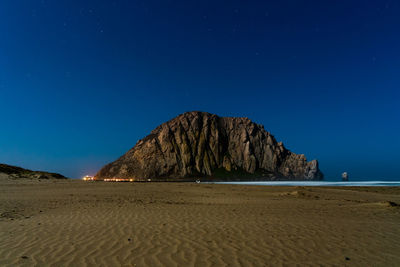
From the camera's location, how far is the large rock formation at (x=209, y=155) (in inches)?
5581

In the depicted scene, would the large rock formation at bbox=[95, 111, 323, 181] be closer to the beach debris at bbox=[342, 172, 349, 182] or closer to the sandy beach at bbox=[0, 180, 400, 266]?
the beach debris at bbox=[342, 172, 349, 182]

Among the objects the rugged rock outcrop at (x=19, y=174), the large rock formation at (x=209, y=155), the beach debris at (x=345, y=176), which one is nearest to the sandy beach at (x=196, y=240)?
the rugged rock outcrop at (x=19, y=174)

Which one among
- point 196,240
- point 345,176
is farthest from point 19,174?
point 345,176

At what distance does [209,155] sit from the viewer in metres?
154

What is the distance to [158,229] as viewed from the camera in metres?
9.66

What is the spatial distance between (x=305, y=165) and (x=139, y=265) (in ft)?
576

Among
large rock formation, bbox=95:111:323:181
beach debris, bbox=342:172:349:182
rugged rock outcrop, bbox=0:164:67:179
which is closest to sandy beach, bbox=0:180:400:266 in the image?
rugged rock outcrop, bbox=0:164:67:179

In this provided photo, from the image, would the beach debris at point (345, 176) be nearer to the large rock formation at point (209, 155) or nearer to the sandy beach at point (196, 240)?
the large rock formation at point (209, 155)

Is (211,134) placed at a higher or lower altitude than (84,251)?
higher

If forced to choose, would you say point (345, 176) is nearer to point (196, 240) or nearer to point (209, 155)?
A: point (209, 155)

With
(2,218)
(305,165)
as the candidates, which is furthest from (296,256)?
(305,165)

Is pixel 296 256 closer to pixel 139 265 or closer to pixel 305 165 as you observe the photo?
pixel 139 265

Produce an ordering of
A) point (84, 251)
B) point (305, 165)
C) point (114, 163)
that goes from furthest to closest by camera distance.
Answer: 1. point (305, 165)
2. point (114, 163)
3. point (84, 251)

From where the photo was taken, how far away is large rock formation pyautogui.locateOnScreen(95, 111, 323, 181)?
Result: 14175 centimetres
